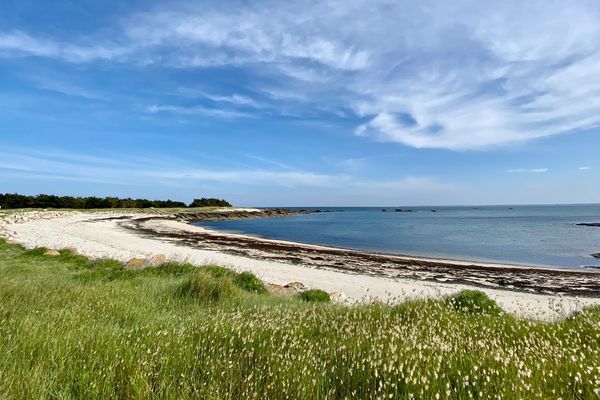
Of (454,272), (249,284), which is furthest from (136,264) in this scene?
(454,272)

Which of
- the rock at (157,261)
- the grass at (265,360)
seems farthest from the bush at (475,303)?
the rock at (157,261)

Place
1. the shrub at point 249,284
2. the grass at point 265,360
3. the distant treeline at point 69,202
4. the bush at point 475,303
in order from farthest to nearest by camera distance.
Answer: the distant treeline at point 69,202 < the shrub at point 249,284 < the bush at point 475,303 < the grass at point 265,360

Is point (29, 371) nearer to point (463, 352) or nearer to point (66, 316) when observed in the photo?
point (66, 316)

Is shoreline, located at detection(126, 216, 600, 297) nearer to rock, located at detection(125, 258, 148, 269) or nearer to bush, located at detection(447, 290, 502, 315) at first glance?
bush, located at detection(447, 290, 502, 315)

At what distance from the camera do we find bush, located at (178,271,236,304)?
870 centimetres

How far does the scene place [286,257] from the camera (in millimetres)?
30078

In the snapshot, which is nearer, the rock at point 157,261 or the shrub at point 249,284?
the shrub at point 249,284

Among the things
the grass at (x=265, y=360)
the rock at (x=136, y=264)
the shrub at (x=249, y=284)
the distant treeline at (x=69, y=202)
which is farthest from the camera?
the distant treeline at (x=69, y=202)

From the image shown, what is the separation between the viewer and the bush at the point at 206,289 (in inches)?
342

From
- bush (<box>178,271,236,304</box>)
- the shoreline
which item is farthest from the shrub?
the shoreline

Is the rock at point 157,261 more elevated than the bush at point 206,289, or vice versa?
the bush at point 206,289

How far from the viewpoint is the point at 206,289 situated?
352 inches

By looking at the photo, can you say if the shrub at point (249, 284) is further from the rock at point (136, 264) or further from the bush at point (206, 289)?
the rock at point (136, 264)

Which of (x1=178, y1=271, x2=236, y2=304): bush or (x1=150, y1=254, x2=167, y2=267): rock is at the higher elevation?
(x1=178, y1=271, x2=236, y2=304): bush
